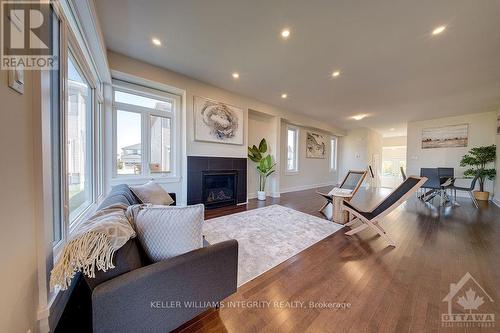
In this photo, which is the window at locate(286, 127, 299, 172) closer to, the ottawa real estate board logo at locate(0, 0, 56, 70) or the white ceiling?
the white ceiling

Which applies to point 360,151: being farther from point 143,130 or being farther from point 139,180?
point 139,180

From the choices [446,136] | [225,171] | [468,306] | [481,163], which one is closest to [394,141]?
[446,136]

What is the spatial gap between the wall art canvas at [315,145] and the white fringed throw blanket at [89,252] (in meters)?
7.14

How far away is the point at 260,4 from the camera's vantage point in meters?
2.00

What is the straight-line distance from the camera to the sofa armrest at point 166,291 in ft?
2.66

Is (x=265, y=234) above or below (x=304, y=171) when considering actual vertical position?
below

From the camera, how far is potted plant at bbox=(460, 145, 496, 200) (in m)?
5.14

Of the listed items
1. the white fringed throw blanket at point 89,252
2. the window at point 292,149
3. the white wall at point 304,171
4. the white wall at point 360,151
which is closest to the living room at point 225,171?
the white fringed throw blanket at point 89,252

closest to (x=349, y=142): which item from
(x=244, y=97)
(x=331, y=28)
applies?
(x=244, y=97)

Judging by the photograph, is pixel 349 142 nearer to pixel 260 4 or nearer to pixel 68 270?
pixel 260 4

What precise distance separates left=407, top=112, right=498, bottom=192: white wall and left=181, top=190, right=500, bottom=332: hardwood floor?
4635mm

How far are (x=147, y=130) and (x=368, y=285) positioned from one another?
418 cm

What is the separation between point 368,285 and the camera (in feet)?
5.31

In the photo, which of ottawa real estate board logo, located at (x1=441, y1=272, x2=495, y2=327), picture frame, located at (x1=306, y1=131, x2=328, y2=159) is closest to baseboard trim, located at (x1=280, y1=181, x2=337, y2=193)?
picture frame, located at (x1=306, y1=131, x2=328, y2=159)
